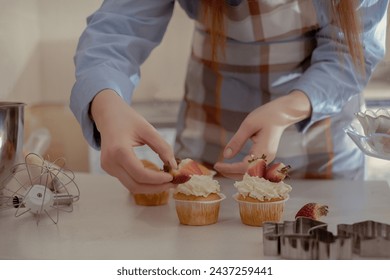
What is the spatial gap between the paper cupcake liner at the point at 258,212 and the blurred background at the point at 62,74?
0.40 m

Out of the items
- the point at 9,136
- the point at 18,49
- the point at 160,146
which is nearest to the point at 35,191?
the point at 9,136

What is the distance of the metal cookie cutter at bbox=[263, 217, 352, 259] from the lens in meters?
0.67

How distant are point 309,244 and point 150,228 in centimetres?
22

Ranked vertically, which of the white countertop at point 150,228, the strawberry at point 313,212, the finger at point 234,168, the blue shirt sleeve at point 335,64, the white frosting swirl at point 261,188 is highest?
the blue shirt sleeve at point 335,64

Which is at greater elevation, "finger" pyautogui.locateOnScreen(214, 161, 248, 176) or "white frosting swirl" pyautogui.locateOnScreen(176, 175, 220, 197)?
"finger" pyautogui.locateOnScreen(214, 161, 248, 176)

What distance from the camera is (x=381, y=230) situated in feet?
2.29

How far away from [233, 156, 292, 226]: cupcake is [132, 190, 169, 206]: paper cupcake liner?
0.41ft

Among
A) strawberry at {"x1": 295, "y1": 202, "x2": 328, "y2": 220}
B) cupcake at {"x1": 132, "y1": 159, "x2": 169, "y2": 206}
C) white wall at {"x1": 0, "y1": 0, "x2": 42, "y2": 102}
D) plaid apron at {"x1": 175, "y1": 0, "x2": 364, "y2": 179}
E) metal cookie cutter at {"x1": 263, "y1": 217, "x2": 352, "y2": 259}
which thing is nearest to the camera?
metal cookie cutter at {"x1": 263, "y1": 217, "x2": 352, "y2": 259}

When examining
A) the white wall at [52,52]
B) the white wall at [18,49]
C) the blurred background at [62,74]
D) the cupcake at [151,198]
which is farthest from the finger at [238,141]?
the white wall at [18,49]

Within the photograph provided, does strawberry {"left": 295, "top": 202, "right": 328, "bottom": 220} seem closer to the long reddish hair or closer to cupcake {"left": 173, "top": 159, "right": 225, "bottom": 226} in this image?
cupcake {"left": 173, "top": 159, "right": 225, "bottom": 226}

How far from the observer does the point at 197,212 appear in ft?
2.67

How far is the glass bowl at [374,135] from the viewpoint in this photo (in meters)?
0.84

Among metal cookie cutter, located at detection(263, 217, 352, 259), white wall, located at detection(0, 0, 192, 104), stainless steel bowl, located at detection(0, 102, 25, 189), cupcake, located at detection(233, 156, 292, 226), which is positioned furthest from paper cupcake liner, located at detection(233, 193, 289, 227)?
white wall, located at detection(0, 0, 192, 104)

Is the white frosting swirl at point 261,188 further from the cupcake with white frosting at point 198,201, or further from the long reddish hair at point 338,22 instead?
the long reddish hair at point 338,22
